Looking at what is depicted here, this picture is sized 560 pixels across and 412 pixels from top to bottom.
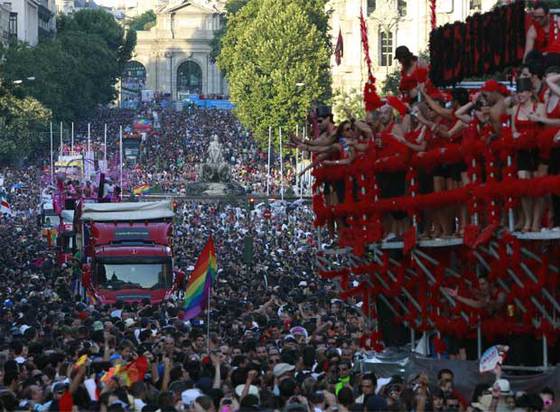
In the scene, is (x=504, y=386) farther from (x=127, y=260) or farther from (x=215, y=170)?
(x=215, y=170)

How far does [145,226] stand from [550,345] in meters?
23.7

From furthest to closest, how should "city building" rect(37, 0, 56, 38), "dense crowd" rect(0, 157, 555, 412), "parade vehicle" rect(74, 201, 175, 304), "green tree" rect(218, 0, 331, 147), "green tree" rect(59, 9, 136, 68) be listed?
"city building" rect(37, 0, 56, 38), "green tree" rect(59, 9, 136, 68), "green tree" rect(218, 0, 331, 147), "parade vehicle" rect(74, 201, 175, 304), "dense crowd" rect(0, 157, 555, 412)

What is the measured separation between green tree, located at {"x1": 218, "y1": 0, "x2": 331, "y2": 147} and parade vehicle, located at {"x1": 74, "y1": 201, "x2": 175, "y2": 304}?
263 feet

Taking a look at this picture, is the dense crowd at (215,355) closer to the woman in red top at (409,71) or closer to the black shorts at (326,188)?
the black shorts at (326,188)

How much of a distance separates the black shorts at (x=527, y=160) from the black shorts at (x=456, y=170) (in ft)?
4.32

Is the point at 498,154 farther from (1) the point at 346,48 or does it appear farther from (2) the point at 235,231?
(1) the point at 346,48

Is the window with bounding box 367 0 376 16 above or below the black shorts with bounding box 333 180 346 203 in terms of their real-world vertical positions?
above

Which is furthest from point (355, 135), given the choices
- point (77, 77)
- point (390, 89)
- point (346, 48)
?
point (77, 77)

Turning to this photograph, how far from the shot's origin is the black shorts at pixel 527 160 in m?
20.5

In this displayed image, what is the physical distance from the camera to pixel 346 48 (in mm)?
138250

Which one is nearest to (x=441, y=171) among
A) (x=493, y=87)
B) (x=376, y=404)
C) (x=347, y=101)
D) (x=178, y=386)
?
(x=493, y=87)

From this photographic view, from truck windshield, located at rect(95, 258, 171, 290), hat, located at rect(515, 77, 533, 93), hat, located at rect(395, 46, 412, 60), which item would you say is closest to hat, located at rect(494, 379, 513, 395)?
hat, located at rect(515, 77, 533, 93)

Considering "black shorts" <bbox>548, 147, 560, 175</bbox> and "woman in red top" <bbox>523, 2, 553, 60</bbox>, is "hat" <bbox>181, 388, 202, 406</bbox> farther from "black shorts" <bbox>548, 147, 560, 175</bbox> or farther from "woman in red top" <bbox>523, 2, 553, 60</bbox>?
"woman in red top" <bbox>523, 2, 553, 60</bbox>

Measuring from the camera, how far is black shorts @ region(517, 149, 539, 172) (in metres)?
20.5
